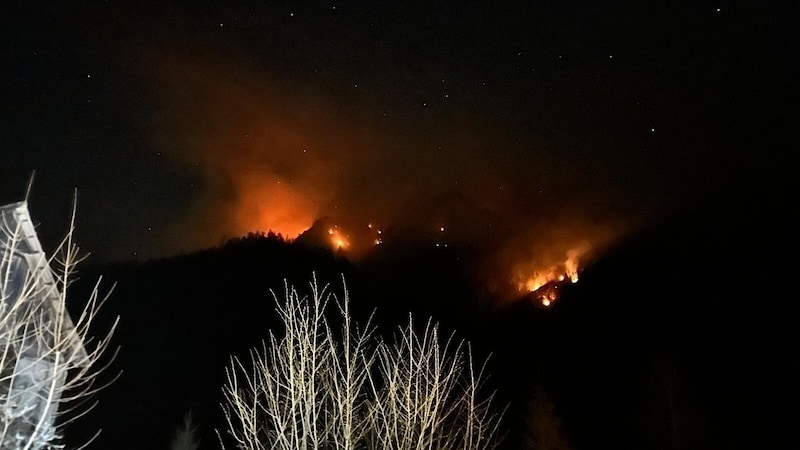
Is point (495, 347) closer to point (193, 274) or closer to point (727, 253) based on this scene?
point (727, 253)

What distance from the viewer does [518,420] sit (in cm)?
3128

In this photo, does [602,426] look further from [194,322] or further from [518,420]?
[194,322]

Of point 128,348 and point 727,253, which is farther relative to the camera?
point 727,253

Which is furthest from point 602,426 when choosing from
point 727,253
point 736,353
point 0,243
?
point 0,243

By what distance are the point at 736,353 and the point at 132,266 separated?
29.8 metres

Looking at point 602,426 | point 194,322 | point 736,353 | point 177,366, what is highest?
point 194,322

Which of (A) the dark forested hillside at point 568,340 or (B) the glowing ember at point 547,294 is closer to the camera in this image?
(A) the dark forested hillside at point 568,340

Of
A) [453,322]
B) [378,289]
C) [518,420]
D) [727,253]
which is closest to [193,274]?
[378,289]

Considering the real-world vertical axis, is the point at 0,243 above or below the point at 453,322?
below

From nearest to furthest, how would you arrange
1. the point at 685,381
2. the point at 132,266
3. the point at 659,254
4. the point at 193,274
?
the point at 685,381 < the point at 132,266 < the point at 193,274 < the point at 659,254

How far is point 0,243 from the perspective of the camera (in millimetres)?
10664

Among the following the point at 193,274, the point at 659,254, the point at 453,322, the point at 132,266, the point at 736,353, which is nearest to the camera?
the point at 132,266

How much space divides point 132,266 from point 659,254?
35.8 meters

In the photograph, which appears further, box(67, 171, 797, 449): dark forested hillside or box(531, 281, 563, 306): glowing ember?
box(531, 281, 563, 306): glowing ember
